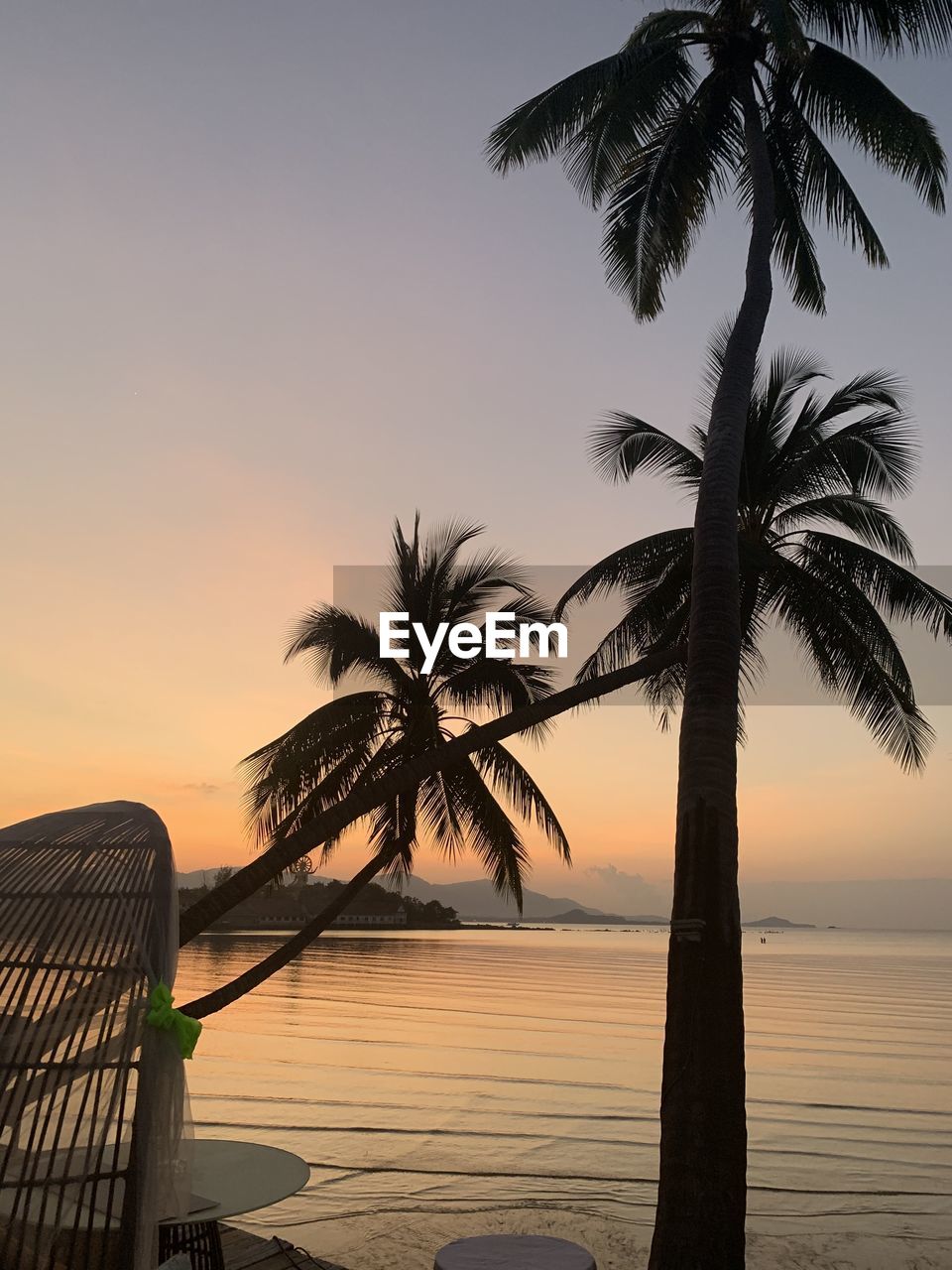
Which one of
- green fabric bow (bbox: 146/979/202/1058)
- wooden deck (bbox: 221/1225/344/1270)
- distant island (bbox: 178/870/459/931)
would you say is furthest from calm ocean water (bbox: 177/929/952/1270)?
distant island (bbox: 178/870/459/931)

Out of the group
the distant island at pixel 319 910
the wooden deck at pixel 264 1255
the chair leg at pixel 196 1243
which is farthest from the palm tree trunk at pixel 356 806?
the distant island at pixel 319 910

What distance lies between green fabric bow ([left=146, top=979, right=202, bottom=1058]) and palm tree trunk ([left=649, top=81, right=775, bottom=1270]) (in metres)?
2.86

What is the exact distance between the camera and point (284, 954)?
876cm

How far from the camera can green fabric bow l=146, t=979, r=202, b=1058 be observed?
366cm

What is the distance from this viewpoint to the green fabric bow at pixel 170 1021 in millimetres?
3656

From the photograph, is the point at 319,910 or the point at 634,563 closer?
→ the point at 634,563

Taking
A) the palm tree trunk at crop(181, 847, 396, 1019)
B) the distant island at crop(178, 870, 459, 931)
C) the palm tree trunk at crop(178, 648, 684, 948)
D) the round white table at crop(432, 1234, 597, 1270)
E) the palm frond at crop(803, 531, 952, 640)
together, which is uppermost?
the palm frond at crop(803, 531, 952, 640)

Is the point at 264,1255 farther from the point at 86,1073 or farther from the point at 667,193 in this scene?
the point at 667,193

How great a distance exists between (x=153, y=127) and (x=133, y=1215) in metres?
10.7

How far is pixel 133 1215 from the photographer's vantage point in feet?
11.8

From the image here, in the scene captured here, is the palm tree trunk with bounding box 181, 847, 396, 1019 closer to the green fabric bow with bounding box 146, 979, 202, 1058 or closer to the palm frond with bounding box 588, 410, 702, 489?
the green fabric bow with bounding box 146, 979, 202, 1058

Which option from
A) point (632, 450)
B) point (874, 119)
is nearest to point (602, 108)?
point (874, 119)

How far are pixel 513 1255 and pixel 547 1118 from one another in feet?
43.1

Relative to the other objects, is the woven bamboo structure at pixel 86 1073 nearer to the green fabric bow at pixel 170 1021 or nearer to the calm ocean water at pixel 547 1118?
the green fabric bow at pixel 170 1021
